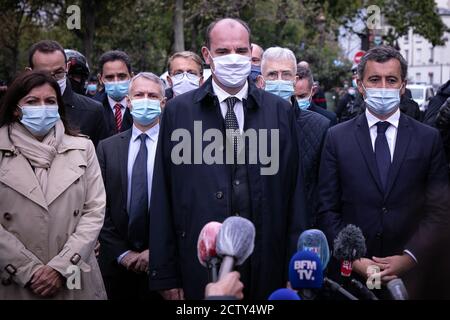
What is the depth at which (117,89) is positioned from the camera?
8.04 m

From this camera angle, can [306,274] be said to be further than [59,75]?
No

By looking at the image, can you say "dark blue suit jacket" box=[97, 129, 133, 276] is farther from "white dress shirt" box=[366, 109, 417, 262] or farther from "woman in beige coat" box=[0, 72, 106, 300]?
"white dress shirt" box=[366, 109, 417, 262]

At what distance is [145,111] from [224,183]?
5.86ft


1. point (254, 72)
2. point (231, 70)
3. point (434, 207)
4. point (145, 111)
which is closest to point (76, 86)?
point (254, 72)

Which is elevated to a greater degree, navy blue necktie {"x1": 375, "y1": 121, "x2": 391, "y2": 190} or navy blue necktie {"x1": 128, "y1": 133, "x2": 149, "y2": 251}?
navy blue necktie {"x1": 375, "y1": 121, "x2": 391, "y2": 190}

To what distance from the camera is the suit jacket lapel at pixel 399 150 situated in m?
5.10

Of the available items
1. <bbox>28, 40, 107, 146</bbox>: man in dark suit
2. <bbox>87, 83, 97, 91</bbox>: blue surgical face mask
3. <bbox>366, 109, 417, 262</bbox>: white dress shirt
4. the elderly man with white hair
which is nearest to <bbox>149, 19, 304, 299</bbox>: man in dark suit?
<bbox>366, 109, 417, 262</bbox>: white dress shirt

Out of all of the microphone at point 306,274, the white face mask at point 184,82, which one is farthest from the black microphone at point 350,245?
the white face mask at point 184,82

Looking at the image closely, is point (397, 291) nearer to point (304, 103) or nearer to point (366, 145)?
point (366, 145)

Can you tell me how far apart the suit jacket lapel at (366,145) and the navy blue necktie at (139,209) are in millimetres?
1607

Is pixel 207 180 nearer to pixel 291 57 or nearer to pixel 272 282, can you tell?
pixel 272 282

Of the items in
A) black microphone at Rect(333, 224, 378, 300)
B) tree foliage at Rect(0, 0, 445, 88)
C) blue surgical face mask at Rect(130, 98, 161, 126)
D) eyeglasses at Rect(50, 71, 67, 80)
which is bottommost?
black microphone at Rect(333, 224, 378, 300)

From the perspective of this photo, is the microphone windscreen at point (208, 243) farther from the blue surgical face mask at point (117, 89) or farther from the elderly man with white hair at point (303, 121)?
the blue surgical face mask at point (117, 89)

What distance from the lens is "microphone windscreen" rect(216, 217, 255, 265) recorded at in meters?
3.15
